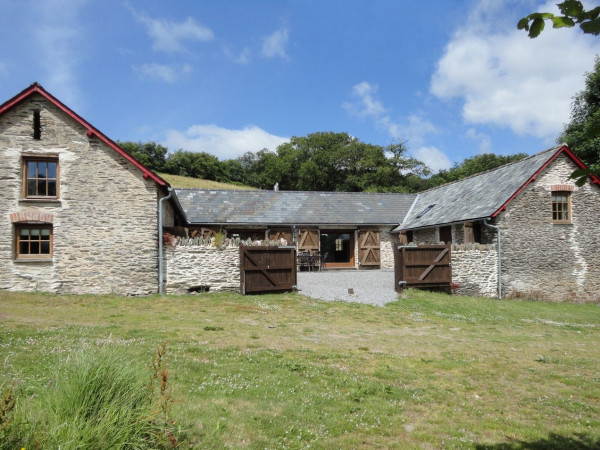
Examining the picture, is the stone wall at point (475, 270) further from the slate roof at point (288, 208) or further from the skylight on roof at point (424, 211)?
the slate roof at point (288, 208)

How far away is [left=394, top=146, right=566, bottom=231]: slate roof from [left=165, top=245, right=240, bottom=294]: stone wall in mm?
11459

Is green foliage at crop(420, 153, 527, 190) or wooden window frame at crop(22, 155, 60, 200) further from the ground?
green foliage at crop(420, 153, 527, 190)

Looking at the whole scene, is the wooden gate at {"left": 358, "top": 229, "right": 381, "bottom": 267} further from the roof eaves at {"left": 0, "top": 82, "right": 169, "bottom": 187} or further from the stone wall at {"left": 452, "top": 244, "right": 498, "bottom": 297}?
the roof eaves at {"left": 0, "top": 82, "right": 169, "bottom": 187}

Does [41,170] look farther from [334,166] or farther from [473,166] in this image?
[473,166]

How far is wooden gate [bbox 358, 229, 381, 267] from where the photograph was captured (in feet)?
84.6

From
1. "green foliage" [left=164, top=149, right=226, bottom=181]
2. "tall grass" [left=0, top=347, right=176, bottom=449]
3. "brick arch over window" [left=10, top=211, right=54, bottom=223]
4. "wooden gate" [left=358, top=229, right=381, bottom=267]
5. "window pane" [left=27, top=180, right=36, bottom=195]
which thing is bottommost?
"tall grass" [left=0, top=347, right=176, bottom=449]

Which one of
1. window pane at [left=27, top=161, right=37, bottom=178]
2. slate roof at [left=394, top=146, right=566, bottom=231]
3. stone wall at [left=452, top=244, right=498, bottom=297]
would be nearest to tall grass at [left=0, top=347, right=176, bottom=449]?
window pane at [left=27, top=161, right=37, bottom=178]

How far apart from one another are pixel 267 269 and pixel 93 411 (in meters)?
12.3

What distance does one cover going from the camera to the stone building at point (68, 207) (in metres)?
14.5

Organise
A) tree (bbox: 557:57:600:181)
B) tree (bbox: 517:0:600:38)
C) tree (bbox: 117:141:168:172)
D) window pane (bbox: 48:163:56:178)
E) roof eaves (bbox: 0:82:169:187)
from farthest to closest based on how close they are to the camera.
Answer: tree (bbox: 117:141:168:172) → tree (bbox: 557:57:600:181) → window pane (bbox: 48:163:56:178) → roof eaves (bbox: 0:82:169:187) → tree (bbox: 517:0:600:38)

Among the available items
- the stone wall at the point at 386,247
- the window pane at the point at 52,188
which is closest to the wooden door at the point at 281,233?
the stone wall at the point at 386,247

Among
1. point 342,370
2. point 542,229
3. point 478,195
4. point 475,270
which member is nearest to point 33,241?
point 342,370

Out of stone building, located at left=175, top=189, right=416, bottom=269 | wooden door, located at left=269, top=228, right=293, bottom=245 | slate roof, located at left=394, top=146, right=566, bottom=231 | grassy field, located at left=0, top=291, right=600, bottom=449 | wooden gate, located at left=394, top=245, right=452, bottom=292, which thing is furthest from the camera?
wooden door, located at left=269, top=228, right=293, bottom=245

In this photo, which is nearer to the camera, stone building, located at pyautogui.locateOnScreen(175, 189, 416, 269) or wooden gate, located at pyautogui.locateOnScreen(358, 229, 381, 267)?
stone building, located at pyautogui.locateOnScreen(175, 189, 416, 269)
